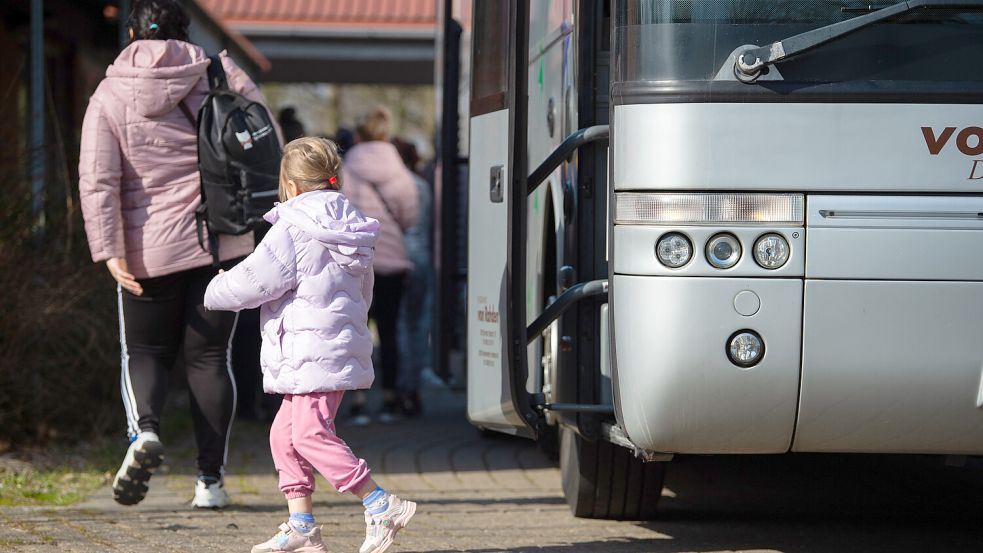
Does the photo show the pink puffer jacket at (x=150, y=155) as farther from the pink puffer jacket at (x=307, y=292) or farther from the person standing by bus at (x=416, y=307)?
the person standing by bus at (x=416, y=307)

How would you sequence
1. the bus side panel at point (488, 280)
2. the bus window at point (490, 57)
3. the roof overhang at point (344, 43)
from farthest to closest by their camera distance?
the roof overhang at point (344, 43)
the bus window at point (490, 57)
the bus side panel at point (488, 280)

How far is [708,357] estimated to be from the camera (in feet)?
13.6

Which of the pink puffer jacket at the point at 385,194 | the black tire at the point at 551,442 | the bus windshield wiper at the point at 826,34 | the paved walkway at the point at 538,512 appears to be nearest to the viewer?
the bus windshield wiper at the point at 826,34

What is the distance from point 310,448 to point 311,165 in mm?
909

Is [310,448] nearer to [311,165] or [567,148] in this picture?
[311,165]

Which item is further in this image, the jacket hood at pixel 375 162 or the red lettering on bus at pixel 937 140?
the jacket hood at pixel 375 162

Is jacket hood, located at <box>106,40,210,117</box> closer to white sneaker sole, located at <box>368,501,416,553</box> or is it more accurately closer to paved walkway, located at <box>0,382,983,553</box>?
paved walkway, located at <box>0,382,983,553</box>

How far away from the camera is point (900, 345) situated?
13.5 feet

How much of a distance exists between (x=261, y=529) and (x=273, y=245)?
1360mm

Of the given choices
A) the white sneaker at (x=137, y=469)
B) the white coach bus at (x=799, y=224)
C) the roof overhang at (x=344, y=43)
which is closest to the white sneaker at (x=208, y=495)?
the white sneaker at (x=137, y=469)

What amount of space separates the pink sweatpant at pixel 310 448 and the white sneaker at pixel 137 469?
782mm

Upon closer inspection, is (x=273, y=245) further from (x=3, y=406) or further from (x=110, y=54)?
(x=110, y=54)

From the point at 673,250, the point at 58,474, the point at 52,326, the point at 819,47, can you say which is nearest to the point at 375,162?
the point at 52,326

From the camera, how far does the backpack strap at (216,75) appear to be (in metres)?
5.72
